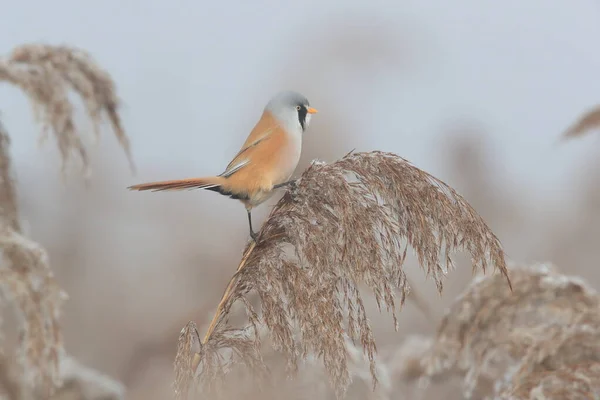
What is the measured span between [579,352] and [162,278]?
5.48 metres

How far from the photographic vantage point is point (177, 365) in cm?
201

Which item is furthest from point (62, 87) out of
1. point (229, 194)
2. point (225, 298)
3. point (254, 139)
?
point (225, 298)

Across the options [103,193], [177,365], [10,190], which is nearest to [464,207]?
[177,365]

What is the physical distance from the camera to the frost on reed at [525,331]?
9.30 ft

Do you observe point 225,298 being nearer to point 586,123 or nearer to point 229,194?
point 229,194

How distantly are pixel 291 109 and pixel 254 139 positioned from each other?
6.4 inches

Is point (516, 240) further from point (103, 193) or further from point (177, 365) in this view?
point (177, 365)

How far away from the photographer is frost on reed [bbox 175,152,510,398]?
2035 mm

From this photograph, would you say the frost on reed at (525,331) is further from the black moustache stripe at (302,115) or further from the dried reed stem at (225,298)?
the dried reed stem at (225,298)

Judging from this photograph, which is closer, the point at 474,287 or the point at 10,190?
the point at 474,287

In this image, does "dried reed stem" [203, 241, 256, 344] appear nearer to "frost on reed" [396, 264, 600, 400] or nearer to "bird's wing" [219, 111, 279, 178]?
"bird's wing" [219, 111, 279, 178]

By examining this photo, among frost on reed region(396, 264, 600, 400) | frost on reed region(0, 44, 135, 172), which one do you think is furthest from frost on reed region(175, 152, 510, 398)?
frost on reed region(0, 44, 135, 172)

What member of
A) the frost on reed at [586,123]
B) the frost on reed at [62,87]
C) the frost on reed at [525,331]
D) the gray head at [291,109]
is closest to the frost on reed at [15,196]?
the frost on reed at [62,87]

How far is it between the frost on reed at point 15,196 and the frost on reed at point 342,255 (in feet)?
3.84
